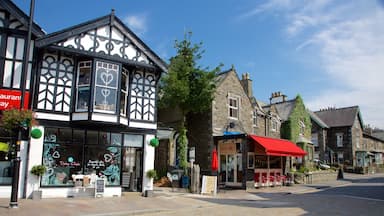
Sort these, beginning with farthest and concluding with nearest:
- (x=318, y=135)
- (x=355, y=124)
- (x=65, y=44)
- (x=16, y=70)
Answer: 1. (x=355, y=124)
2. (x=318, y=135)
3. (x=65, y=44)
4. (x=16, y=70)

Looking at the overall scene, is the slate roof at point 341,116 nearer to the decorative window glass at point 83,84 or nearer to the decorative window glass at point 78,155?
the decorative window glass at point 78,155

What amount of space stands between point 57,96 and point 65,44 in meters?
2.36

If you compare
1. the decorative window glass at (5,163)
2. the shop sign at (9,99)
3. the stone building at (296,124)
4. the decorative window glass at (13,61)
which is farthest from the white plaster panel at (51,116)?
the stone building at (296,124)

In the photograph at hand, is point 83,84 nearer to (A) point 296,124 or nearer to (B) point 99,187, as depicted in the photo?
(B) point 99,187

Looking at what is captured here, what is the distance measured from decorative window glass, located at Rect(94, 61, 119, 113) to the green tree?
5629 millimetres

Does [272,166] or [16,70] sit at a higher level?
[16,70]

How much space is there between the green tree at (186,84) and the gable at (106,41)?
11.6ft

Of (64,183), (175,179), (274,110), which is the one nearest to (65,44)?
(64,183)

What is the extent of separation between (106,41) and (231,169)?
12879 mm

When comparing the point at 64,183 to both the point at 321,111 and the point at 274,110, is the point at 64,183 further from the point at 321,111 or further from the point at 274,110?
the point at 321,111

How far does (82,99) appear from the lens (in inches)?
592

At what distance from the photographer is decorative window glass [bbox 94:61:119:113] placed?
15.0 metres

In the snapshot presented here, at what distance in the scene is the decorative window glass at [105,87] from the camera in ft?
49.2

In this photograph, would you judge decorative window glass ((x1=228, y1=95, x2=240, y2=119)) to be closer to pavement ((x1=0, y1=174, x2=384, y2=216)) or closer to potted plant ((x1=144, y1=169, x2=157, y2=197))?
potted plant ((x1=144, y1=169, x2=157, y2=197))
